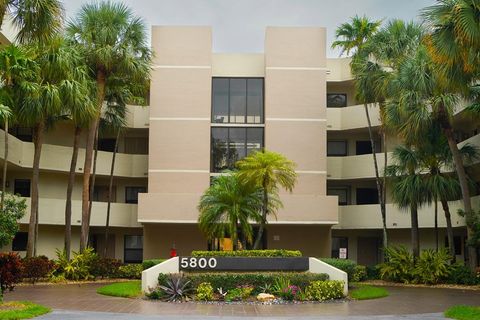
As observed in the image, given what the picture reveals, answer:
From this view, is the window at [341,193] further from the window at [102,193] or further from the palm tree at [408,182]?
the window at [102,193]

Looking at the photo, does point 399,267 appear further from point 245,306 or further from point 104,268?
point 104,268

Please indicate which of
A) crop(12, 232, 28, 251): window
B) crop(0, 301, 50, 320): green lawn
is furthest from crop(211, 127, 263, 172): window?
crop(0, 301, 50, 320): green lawn

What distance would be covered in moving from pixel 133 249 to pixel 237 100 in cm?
1132

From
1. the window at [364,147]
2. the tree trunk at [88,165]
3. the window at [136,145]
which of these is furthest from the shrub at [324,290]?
the window at [136,145]

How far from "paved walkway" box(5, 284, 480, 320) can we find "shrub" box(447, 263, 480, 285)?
417 centimetres

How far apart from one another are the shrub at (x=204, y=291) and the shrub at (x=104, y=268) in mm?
10918

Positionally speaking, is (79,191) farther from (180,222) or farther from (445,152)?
(445,152)

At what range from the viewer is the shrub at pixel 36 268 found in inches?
1153

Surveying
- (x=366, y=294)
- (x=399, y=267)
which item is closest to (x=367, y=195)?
(x=399, y=267)

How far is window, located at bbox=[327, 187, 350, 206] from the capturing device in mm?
40594

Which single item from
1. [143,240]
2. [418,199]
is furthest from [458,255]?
[143,240]

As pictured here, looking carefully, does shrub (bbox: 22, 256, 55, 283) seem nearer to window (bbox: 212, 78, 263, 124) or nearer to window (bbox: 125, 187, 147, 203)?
window (bbox: 125, 187, 147, 203)

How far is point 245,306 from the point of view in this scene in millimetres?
20750

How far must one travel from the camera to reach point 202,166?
3588 cm
